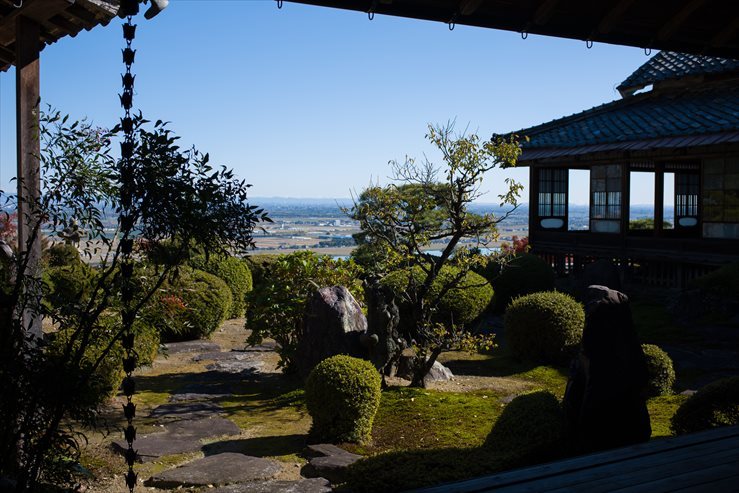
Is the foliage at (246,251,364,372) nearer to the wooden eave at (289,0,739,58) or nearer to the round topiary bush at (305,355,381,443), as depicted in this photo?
the round topiary bush at (305,355,381,443)

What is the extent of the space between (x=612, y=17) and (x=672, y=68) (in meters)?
15.9

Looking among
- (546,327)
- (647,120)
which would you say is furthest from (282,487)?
(647,120)

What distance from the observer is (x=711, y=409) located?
6.82 meters

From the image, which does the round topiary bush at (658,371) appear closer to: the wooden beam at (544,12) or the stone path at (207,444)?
the stone path at (207,444)

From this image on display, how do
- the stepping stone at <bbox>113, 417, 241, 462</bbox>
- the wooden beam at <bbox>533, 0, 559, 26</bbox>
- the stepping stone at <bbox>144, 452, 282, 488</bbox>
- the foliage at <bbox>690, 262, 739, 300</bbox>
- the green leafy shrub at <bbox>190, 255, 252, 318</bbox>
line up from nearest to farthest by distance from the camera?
the wooden beam at <bbox>533, 0, 559, 26</bbox> → the stepping stone at <bbox>144, 452, 282, 488</bbox> → the stepping stone at <bbox>113, 417, 241, 462</bbox> → the foliage at <bbox>690, 262, 739, 300</bbox> → the green leafy shrub at <bbox>190, 255, 252, 318</bbox>

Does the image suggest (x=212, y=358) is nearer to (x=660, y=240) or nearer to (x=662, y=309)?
(x=662, y=309)

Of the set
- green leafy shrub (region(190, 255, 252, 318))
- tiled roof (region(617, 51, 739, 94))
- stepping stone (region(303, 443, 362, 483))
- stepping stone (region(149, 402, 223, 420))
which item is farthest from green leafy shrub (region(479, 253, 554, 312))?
stepping stone (region(303, 443, 362, 483))

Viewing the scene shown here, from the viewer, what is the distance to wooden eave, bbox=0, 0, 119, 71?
621 cm

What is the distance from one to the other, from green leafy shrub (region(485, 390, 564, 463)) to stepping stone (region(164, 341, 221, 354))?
8.29 m

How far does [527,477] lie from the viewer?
14.4 feet

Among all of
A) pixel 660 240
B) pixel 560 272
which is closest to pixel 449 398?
pixel 660 240

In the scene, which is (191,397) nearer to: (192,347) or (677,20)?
(192,347)

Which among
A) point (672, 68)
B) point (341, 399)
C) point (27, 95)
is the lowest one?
point (341, 399)

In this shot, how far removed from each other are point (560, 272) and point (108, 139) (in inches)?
725
